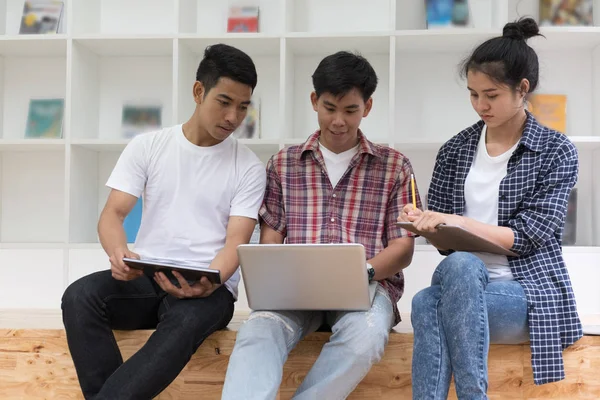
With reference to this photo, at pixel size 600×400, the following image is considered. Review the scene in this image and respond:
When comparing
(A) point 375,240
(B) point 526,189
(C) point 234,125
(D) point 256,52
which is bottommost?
(A) point 375,240

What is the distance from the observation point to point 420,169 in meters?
3.20

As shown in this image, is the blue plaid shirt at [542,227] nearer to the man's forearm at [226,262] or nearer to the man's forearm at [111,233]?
the man's forearm at [226,262]

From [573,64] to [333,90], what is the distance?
1599 mm

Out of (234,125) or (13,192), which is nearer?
(234,125)

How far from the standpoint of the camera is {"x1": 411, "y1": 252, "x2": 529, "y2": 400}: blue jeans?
1.61m

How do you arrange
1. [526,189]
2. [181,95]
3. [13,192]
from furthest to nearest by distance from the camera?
[13,192] → [181,95] → [526,189]

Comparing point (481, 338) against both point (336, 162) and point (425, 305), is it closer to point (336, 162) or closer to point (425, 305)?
point (425, 305)

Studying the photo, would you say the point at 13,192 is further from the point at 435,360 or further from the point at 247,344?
the point at 435,360

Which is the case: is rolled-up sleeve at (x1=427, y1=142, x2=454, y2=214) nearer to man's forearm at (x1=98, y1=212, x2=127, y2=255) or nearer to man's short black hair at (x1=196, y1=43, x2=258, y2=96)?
man's short black hair at (x1=196, y1=43, x2=258, y2=96)

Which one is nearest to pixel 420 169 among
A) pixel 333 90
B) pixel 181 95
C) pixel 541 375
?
pixel 181 95

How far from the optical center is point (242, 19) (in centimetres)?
317

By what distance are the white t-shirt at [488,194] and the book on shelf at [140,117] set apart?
170cm

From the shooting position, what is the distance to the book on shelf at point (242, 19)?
3156 mm

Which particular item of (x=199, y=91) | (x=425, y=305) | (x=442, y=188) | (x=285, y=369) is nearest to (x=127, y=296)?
(x=285, y=369)
